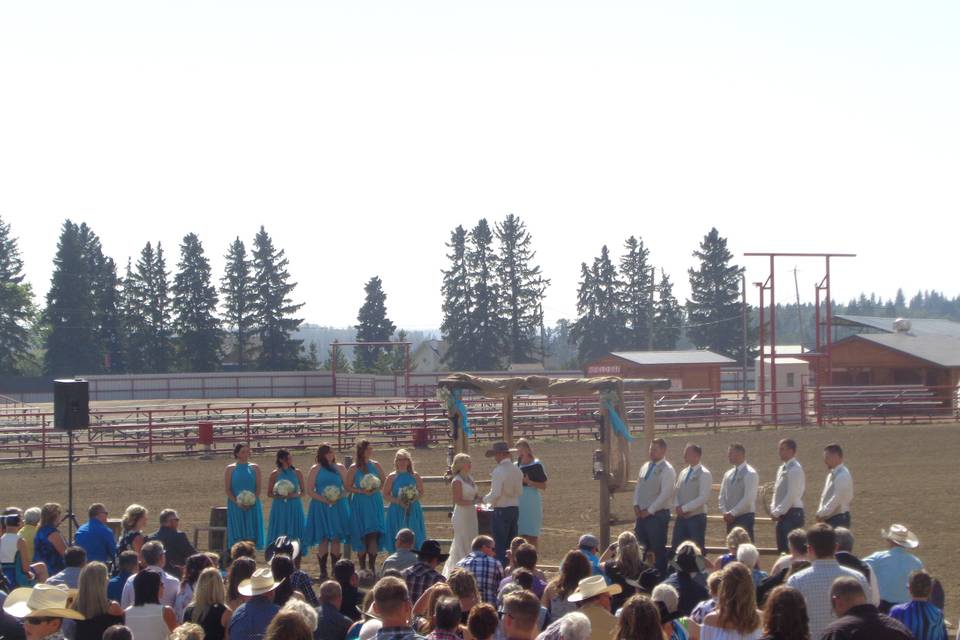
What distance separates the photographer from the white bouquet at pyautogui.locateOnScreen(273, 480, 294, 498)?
13164 millimetres

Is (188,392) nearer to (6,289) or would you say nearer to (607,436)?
(6,289)

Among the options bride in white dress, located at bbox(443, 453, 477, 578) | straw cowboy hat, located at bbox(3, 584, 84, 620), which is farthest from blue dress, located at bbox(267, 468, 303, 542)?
straw cowboy hat, located at bbox(3, 584, 84, 620)

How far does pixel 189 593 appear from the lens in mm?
7605

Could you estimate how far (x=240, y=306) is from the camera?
80.6 meters

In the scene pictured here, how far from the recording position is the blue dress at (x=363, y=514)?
13391 mm

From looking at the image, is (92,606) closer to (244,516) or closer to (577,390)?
(244,516)

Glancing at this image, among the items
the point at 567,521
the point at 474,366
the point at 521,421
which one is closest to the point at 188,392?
the point at 474,366

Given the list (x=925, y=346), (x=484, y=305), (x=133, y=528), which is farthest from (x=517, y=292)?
(x=133, y=528)

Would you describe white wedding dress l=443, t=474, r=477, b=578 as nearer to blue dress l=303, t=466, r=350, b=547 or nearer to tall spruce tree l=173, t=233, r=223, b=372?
blue dress l=303, t=466, r=350, b=547

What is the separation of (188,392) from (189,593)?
62493mm

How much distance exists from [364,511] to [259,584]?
23.2 ft

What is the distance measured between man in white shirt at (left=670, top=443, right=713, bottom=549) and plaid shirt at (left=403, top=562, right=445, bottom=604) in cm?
517

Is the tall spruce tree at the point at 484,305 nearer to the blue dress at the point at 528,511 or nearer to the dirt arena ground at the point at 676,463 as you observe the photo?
the dirt arena ground at the point at 676,463

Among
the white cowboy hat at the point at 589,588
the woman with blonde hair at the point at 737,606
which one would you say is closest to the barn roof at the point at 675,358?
the white cowboy hat at the point at 589,588
